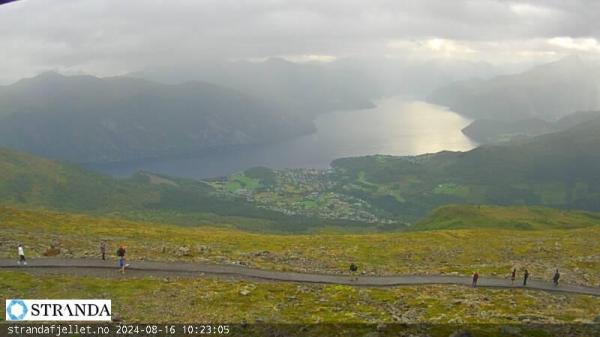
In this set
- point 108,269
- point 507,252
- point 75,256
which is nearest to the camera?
point 108,269

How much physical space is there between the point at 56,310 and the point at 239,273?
17467 millimetres

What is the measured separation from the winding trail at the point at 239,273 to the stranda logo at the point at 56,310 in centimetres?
962

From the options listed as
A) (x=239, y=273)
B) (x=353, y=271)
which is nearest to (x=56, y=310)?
(x=239, y=273)

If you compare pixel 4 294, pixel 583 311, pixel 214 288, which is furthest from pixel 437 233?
pixel 4 294

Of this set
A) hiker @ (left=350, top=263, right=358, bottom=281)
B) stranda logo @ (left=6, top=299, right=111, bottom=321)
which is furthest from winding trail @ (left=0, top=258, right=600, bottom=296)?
stranda logo @ (left=6, top=299, right=111, bottom=321)

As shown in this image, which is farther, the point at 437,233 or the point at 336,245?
the point at 437,233

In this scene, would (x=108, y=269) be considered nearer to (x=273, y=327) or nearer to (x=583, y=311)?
(x=273, y=327)

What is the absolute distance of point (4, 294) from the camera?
31.5m

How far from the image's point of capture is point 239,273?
141 feet

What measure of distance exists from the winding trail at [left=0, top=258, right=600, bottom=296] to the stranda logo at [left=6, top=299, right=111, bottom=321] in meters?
9.62

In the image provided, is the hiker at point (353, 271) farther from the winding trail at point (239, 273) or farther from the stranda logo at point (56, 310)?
the stranda logo at point (56, 310)

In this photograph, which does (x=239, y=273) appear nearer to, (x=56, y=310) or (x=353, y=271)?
(x=353, y=271)

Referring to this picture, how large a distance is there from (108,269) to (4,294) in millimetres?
9866

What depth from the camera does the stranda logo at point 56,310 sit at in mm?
26953
